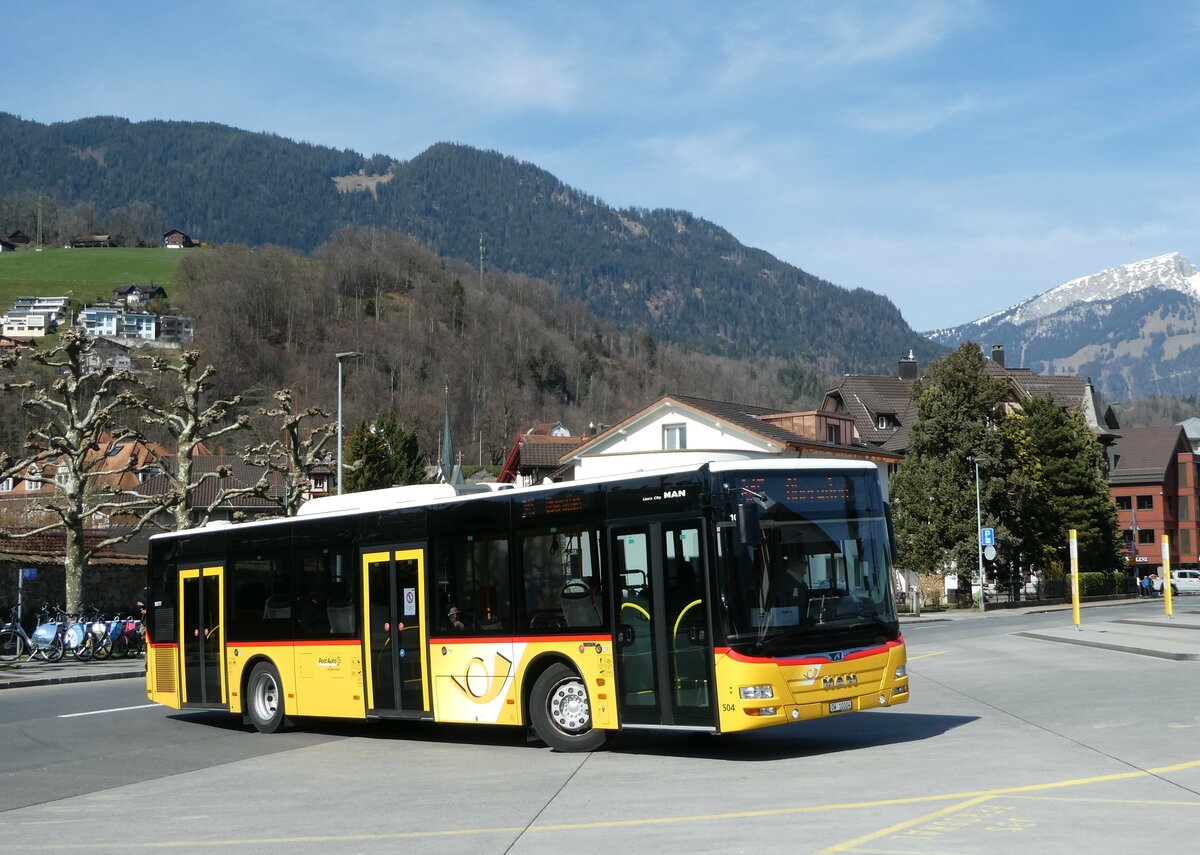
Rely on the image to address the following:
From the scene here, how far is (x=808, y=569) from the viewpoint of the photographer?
12539mm

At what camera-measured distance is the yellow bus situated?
12.2m

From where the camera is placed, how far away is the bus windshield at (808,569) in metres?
12.2

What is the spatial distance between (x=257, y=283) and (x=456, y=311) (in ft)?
108

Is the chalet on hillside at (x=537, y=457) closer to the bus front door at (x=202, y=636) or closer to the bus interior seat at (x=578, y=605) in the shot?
the bus front door at (x=202, y=636)

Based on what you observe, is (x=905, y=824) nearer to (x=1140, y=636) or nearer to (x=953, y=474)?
(x=1140, y=636)

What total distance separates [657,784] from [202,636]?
946cm


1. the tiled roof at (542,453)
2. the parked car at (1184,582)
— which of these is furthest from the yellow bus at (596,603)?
the parked car at (1184,582)

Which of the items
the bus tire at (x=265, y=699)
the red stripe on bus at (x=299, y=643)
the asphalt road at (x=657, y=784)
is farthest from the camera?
the bus tire at (x=265, y=699)

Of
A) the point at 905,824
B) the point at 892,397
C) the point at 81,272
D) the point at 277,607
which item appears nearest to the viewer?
the point at 905,824

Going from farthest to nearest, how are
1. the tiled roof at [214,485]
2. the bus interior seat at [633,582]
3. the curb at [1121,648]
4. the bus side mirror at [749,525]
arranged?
the tiled roof at [214,485], the curb at [1121,648], the bus interior seat at [633,582], the bus side mirror at [749,525]

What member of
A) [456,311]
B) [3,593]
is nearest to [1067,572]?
[3,593]

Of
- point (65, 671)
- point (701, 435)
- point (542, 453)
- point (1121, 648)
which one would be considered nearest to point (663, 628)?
point (1121, 648)

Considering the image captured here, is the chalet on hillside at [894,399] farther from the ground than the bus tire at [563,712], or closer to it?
farther from the ground

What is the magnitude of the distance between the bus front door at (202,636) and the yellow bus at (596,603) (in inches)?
48.6
